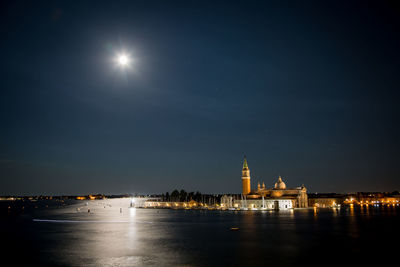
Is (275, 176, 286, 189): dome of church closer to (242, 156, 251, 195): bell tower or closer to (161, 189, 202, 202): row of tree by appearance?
(242, 156, 251, 195): bell tower

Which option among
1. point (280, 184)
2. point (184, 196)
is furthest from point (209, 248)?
point (184, 196)

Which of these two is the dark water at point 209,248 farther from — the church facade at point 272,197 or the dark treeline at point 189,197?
the dark treeline at point 189,197

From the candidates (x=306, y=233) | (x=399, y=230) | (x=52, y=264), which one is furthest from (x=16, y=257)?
(x=399, y=230)

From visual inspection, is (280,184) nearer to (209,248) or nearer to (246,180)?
(246,180)

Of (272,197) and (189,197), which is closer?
(272,197)

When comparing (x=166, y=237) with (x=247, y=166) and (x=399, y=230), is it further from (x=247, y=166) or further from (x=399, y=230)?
(x=247, y=166)

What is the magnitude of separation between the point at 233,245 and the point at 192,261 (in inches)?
342

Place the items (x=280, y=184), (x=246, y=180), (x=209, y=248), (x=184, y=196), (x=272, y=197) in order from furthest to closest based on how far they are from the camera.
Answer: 1. (x=184, y=196)
2. (x=246, y=180)
3. (x=280, y=184)
4. (x=272, y=197)
5. (x=209, y=248)

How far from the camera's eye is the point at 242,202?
382 ft

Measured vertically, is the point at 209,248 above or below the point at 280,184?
below

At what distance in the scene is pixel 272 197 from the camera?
11581 cm

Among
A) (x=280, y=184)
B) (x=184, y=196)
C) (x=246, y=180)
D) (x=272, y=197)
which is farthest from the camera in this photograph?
(x=184, y=196)

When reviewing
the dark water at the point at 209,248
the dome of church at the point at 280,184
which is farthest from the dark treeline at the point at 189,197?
the dark water at the point at 209,248

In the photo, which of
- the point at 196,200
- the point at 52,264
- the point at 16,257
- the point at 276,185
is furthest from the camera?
the point at 196,200
